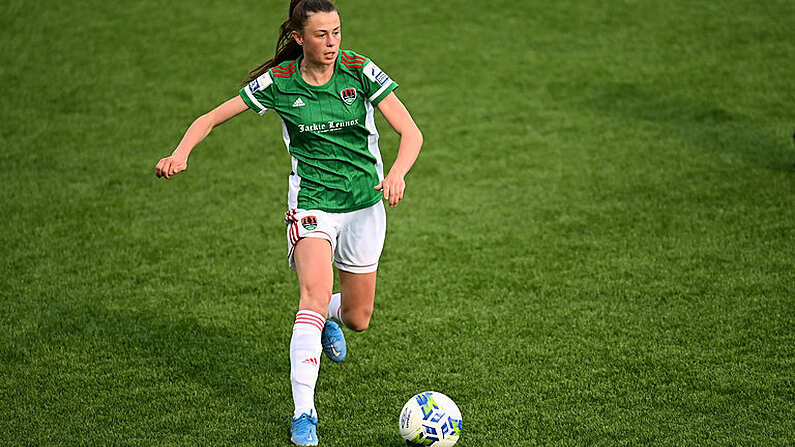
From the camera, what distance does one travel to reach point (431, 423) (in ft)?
13.3

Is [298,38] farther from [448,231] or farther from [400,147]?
[448,231]

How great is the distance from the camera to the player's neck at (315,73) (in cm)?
434

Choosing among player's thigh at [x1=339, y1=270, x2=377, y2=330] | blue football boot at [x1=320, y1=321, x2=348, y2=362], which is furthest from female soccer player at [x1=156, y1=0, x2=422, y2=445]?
blue football boot at [x1=320, y1=321, x2=348, y2=362]

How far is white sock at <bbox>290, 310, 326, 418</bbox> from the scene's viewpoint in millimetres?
4156

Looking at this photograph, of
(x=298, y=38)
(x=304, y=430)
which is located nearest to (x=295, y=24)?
(x=298, y=38)

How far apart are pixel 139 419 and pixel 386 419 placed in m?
1.24

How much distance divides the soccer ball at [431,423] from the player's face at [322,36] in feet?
5.45

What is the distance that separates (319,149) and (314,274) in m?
0.64

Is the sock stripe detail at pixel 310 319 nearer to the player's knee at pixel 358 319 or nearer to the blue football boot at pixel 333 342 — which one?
the player's knee at pixel 358 319

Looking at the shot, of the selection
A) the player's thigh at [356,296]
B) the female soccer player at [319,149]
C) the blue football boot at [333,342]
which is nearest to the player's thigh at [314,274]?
the female soccer player at [319,149]

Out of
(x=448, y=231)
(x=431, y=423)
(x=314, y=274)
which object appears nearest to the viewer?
(x=431, y=423)

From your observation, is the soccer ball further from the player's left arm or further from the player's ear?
the player's ear

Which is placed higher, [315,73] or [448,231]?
[315,73]

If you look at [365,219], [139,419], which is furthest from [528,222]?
[139,419]
